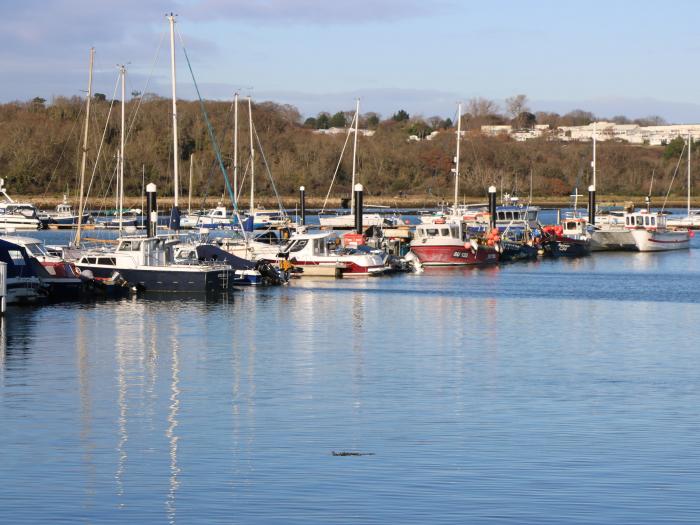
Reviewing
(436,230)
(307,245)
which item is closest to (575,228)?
(436,230)

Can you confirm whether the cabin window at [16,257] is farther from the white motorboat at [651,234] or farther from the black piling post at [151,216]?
the white motorboat at [651,234]

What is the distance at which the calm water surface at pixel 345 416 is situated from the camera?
19094mm

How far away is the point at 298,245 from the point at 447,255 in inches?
497

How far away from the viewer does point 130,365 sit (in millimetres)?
34031

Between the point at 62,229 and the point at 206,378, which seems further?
the point at 62,229

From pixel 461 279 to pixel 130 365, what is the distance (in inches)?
1381

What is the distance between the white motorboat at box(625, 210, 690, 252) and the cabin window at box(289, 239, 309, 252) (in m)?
37.8

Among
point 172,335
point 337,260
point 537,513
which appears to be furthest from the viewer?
point 337,260

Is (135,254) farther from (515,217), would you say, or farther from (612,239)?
(612,239)

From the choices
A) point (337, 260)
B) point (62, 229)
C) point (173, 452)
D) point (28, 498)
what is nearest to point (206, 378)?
point (173, 452)

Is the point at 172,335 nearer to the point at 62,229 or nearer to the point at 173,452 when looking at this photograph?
the point at 173,452

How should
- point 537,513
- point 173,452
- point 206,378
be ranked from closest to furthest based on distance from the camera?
point 537,513
point 173,452
point 206,378

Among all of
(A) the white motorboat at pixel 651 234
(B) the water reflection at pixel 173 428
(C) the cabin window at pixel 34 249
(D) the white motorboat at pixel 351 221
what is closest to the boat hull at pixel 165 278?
(C) the cabin window at pixel 34 249

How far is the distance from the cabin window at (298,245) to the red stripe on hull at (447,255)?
10.3m
